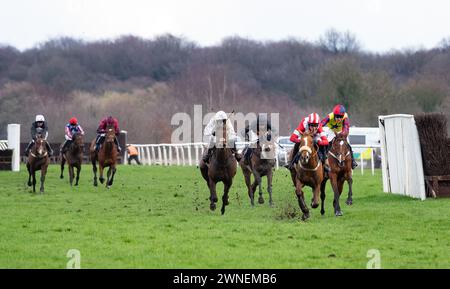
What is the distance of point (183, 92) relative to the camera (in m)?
66.6

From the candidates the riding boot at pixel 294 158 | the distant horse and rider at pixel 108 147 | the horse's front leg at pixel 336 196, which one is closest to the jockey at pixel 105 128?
the distant horse and rider at pixel 108 147

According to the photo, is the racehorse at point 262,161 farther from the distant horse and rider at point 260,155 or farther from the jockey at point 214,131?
the jockey at point 214,131

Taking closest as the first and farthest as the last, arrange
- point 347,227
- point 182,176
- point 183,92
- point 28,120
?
point 347,227
point 182,176
point 28,120
point 183,92

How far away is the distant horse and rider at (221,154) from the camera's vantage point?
50.0ft

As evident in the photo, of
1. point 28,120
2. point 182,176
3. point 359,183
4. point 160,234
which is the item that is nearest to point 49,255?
point 160,234

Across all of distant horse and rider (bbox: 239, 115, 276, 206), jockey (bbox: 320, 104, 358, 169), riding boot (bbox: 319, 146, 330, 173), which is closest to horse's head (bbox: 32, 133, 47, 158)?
Answer: distant horse and rider (bbox: 239, 115, 276, 206)

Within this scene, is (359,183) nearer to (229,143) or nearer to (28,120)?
(229,143)

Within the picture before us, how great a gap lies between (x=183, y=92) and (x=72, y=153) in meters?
41.9

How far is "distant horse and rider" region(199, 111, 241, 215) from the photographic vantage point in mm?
15234

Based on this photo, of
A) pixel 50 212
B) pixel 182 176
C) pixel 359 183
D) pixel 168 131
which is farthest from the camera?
pixel 168 131

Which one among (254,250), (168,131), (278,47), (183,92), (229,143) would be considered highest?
(278,47)

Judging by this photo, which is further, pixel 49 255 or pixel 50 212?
pixel 50 212

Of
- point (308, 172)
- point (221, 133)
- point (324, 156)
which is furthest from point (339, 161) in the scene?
point (221, 133)

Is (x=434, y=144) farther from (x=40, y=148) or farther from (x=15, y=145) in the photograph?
(x=15, y=145)
